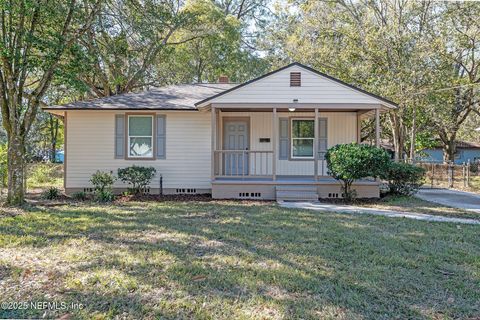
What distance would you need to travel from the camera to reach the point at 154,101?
11.1 m

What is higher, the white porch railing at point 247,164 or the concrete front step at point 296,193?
→ the white porch railing at point 247,164

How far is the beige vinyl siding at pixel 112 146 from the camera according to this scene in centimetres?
1074

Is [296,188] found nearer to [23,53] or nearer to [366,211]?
[366,211]

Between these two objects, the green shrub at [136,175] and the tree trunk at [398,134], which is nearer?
the green shrub at [136,175]

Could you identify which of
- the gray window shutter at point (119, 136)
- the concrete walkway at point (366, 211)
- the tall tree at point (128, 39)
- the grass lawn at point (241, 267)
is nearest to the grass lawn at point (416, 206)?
the concrete walkway at point (366, 211)

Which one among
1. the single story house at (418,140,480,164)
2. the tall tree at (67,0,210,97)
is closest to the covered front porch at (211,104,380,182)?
the tall tree at (67,0,210,97)

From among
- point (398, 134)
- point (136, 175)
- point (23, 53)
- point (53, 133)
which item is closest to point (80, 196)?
point (136, 175)

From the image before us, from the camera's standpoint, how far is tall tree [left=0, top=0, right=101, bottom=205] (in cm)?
760

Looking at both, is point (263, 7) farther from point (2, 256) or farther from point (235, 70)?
point (2, 256)

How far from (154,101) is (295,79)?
4.56 metres

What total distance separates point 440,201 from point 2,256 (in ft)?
33.6

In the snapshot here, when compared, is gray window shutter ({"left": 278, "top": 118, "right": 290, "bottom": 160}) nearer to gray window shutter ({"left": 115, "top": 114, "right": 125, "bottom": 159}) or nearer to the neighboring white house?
the neighboring white house

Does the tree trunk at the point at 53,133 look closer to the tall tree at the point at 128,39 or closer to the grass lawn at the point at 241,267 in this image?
the tall tree at the point at 128,39

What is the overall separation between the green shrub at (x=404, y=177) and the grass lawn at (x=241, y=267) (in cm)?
342
